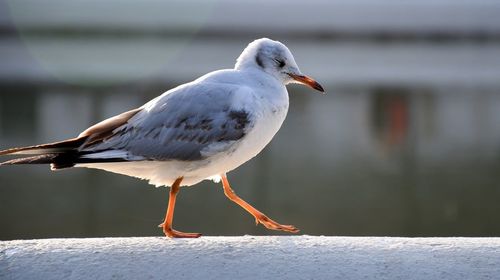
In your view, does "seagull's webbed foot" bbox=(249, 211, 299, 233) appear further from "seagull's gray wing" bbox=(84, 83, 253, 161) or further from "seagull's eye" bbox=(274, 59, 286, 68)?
"seagull's eye" bbox=(274, 59, 286, 68)

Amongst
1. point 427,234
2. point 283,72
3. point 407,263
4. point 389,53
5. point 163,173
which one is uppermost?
point 389,53

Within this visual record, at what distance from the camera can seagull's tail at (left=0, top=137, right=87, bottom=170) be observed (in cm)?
204

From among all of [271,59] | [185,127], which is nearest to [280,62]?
[271,59]

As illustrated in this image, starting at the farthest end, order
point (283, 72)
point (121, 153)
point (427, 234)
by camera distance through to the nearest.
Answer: point (427, 234)
point (283, 72)
point (121, 153)

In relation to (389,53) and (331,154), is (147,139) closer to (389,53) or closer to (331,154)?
(331,154)

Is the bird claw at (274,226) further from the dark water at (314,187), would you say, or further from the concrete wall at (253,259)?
the dark water at (314,187)

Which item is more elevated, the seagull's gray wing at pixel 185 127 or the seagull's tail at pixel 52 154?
the seagull's gray wing at pixel 185 127

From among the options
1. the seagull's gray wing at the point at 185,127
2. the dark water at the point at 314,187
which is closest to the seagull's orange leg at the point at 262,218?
the seagull's gray wing at the point at 185,127

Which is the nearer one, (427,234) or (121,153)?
(121,153)

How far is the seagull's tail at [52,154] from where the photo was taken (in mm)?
2037

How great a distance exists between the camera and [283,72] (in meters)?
2.38

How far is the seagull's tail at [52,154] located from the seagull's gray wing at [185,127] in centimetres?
5

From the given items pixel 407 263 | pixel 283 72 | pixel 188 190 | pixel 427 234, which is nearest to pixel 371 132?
pixel 188 190

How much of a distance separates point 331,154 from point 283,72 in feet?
18.4
